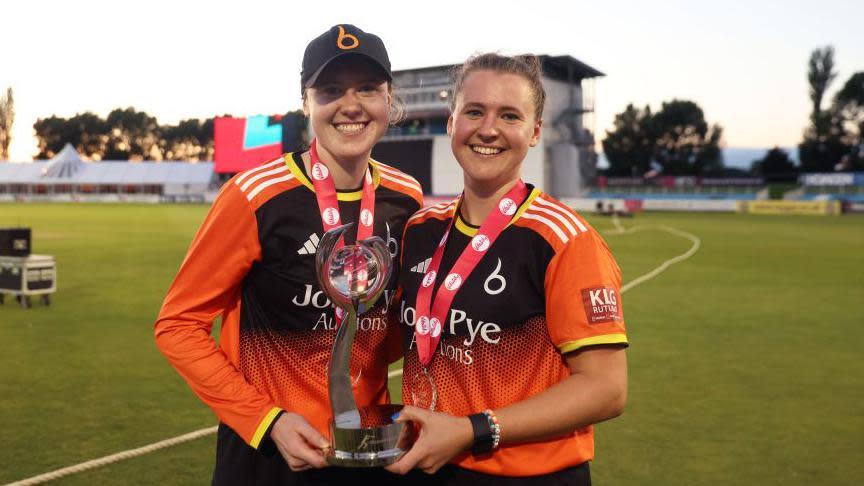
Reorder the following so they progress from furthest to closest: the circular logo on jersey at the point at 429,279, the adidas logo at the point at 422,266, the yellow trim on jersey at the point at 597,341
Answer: the adidas logo at the point at 422,266
the circular logo on jersey at the point at 429,279
the yellow trim on jersey at the point at 597,341

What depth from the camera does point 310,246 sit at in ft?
8.91

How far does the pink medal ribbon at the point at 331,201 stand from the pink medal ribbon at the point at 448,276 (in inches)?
12.9

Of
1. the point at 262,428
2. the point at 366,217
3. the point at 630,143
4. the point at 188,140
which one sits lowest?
the point at 262,428

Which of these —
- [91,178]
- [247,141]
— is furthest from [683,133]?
[91,178]

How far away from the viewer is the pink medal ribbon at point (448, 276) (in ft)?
7.81

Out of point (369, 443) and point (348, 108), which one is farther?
point (348, 108)

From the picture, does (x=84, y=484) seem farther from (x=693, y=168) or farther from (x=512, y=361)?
(x=693, y=168)

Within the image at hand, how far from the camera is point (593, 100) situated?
6794cm

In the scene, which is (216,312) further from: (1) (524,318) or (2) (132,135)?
(2) (132,135)

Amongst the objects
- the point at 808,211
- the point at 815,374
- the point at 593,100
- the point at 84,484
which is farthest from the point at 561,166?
the point at 84,484

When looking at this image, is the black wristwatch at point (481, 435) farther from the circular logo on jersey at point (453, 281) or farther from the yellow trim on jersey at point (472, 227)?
the yellow trim on jersey at point (472, 227)

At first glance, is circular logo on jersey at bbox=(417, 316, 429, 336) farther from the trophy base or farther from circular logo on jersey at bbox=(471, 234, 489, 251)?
the trophy base

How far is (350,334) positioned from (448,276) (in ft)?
1.37

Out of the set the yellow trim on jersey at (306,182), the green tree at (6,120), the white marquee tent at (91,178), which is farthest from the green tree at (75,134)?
the yellow trim on jersey at (306,182)
